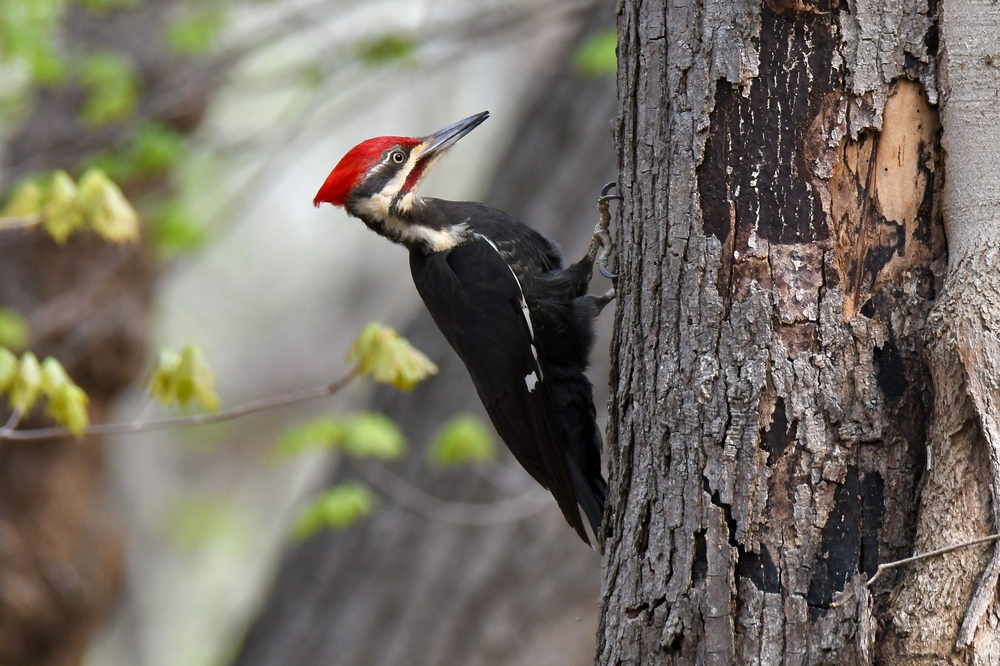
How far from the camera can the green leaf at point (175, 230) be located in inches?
172

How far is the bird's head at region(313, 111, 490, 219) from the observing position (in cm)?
284

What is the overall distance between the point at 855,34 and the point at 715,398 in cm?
63

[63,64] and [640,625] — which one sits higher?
[63,64]

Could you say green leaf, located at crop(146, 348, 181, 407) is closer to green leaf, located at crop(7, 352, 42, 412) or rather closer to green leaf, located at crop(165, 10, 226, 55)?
green leaf, located at crop(7, 352, 42, 412)

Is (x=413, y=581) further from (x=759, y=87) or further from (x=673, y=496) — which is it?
(x=759, y=87)

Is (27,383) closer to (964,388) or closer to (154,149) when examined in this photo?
(154,149)

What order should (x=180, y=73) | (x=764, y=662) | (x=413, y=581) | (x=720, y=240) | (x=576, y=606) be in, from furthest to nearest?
(x=180, y=73) → (x=413, y=581) → (x=576, y=606) → (x=720, y=240) → (x=764, y=662)

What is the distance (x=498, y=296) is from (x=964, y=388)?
1600mm

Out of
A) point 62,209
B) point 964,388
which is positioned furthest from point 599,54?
point 964,388

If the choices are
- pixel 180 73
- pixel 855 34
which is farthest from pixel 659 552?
pixel 180 73

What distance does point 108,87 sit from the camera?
14.6 feet

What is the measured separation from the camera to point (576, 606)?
3.85 meters

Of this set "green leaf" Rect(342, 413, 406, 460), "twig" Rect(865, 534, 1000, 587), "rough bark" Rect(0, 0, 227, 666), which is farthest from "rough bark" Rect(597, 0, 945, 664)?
"rough bark" Rect(0, 0, 227, 666)

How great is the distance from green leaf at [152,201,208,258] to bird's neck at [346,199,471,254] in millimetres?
1653
